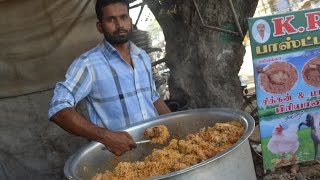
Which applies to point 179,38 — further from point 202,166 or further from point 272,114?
point 202,166

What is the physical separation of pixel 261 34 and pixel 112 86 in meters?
1.48

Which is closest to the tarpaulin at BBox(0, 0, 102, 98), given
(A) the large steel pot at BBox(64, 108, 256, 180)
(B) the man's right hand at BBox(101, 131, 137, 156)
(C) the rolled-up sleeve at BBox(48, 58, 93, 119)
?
(C) the rolled-up sleeve at BBox(48, 58, 93, 119)

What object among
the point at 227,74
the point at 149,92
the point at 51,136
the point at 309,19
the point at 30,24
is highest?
the point at 30,24

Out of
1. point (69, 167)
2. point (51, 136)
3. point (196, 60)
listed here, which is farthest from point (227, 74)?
point (69, 167)

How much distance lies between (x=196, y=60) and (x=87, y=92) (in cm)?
192

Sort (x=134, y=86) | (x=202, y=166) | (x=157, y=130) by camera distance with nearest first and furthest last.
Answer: (x=202, y=166) < (x=157, y=130) < (x=134, y=86)

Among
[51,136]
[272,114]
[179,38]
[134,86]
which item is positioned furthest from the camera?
[179,38]

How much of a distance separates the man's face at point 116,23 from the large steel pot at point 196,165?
576 millimetres

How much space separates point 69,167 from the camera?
192 cm

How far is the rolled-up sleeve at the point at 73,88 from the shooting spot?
2260 mm

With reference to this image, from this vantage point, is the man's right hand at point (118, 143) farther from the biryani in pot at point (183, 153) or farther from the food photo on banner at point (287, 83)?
the food photo on banner at point (287, 83)

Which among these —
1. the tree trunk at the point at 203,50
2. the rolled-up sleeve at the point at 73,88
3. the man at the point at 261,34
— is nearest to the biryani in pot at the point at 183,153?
the rolled-up sleeve at the point at 73,88

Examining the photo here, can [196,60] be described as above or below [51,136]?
above

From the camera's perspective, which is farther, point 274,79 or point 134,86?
point 274,79
